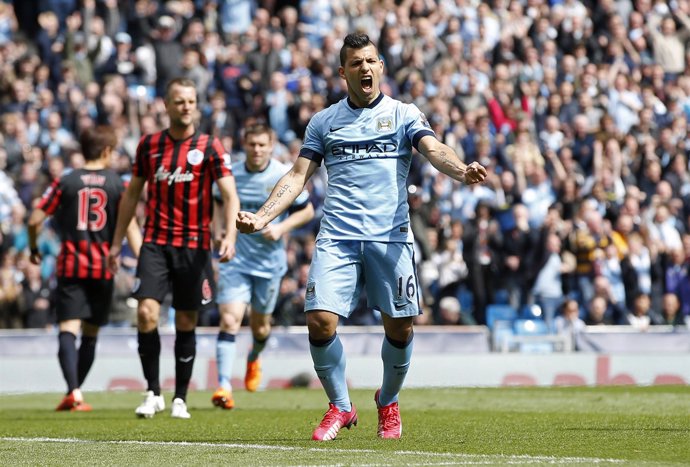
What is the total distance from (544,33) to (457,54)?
229 centimetres

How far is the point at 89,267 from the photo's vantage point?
12102 millimetres

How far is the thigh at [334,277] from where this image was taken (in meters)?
8.08

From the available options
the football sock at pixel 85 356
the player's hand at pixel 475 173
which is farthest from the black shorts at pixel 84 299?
the player's hand at pixel 475 173

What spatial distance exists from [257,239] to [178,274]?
2256 mm

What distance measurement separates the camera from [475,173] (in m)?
7.36

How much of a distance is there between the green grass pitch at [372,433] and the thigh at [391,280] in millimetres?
796

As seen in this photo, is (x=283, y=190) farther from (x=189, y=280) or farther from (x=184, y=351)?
(x=184, y=351)

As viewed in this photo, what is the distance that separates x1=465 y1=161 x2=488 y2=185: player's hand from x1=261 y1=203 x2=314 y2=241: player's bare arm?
478 centimetres

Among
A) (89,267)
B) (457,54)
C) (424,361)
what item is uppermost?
(457,54)

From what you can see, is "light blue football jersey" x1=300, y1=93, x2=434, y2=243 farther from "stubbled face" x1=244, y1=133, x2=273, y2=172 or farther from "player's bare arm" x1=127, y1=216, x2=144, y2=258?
"stubbled face" x1=244, y1=133, x2=273, y2=172

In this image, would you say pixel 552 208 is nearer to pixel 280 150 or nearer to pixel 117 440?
pixel 280 150

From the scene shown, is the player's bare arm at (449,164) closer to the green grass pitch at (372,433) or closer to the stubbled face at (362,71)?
the stubbled face at (362,71)

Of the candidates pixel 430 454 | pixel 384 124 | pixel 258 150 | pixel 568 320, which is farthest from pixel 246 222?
pixel 568 320

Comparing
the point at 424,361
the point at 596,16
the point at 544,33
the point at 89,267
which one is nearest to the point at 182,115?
the point at 89,267
